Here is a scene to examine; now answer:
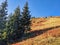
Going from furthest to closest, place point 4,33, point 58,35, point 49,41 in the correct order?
1. point 4,33
2. point 58,35
3. point 49,41

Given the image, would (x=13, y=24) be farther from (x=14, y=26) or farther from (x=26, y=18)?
(x=26, y=18)

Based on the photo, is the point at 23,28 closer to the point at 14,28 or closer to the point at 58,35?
the point at 14,28

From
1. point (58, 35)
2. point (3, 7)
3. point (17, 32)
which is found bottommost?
point (17, 32)

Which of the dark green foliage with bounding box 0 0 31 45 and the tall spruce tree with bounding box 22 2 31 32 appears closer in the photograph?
the dark green foliage with bounding box 0 0 31 45

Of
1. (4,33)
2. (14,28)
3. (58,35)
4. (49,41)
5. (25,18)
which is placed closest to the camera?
(49,41)

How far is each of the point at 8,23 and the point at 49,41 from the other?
1064 inches

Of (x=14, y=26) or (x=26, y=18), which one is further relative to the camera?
(x=26, y=18)

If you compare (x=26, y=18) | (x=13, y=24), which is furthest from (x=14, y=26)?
(x=26, y=18)

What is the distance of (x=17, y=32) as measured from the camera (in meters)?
54.5

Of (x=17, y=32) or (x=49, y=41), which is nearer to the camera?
(x=49, y=41)

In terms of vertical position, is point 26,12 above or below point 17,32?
above

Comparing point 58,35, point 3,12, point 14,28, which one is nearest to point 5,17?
point 3,12

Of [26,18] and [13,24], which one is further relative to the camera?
[26,18]

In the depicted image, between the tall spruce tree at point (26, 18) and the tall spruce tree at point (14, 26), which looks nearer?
the tall spruce tree at point (14, 26)
